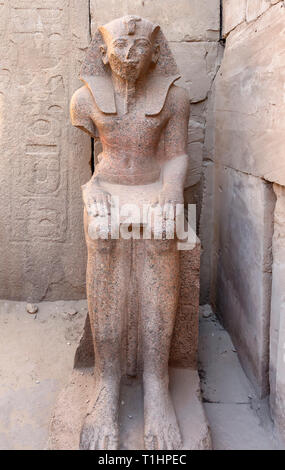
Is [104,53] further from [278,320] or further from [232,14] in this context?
[278,320]

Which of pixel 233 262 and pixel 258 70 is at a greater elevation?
pixel 258 70

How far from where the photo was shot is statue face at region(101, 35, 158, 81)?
2.17 m

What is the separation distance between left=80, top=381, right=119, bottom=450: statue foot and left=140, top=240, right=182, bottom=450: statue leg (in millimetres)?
155

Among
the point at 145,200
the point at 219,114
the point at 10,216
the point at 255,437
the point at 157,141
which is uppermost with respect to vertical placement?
the point at 219,114

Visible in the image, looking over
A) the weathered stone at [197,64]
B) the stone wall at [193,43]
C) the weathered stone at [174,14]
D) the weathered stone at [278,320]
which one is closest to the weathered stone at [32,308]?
the stone wall at [193,43]

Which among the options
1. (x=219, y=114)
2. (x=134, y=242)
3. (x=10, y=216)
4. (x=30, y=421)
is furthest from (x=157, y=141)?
(x=30, y=421)

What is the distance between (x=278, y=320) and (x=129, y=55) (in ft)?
4.85

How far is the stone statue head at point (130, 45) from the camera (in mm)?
2164

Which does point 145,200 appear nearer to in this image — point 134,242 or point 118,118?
point 134,242

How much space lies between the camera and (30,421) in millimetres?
2230

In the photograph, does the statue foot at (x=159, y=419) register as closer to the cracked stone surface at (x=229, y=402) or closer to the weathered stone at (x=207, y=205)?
the cracked stone surface at (x=229, y=402)

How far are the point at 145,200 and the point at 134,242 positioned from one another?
0.23 metres
